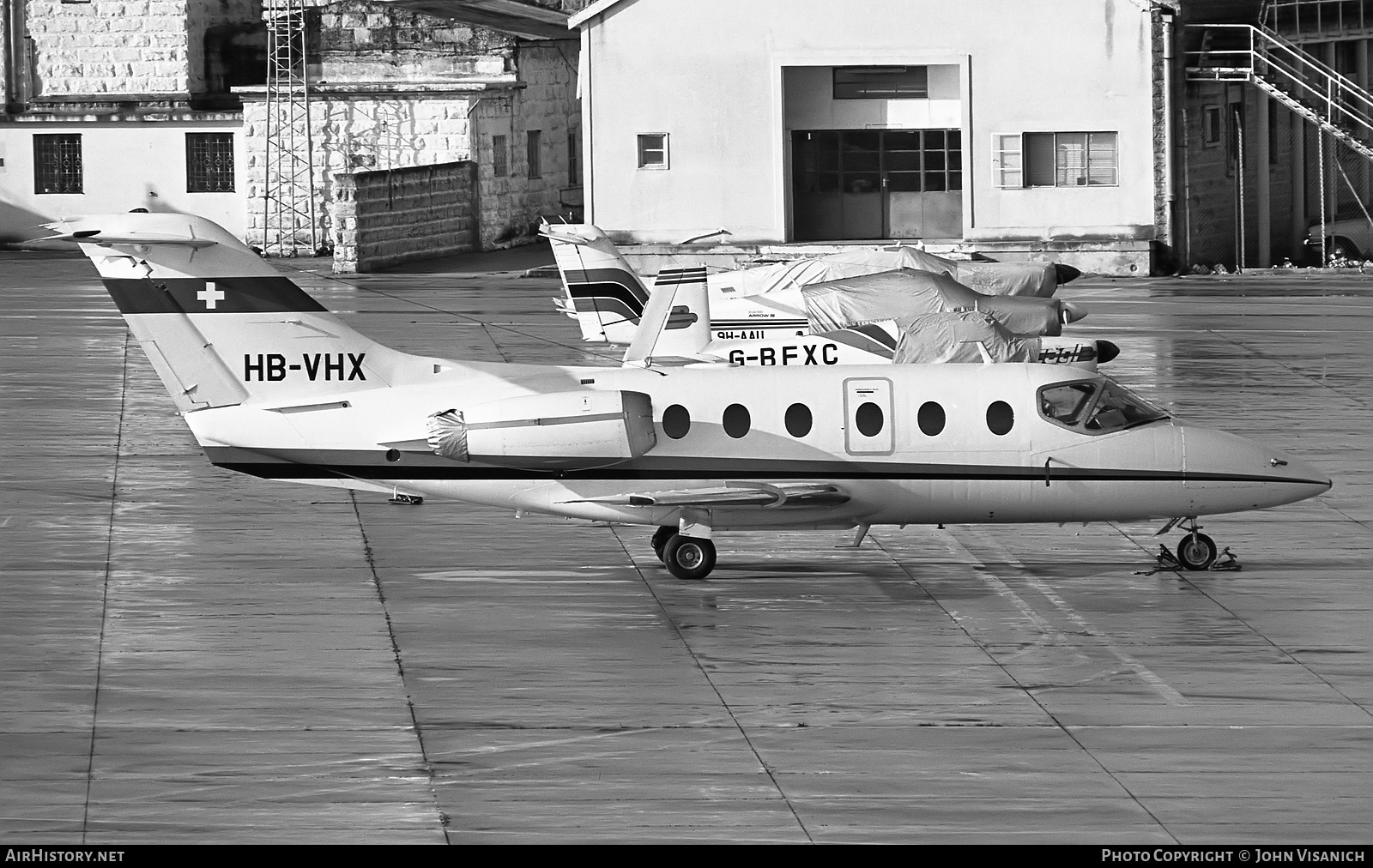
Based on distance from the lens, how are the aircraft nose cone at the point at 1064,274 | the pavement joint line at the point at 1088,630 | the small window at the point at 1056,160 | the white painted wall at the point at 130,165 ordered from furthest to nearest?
the white painted wall at the point at 130,165 < the small window at the point at 1056,160 < the aircraft nose cone at the point at 1064,274 < the pavement joint line at the point at 1088,630

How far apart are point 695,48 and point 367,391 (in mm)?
34756

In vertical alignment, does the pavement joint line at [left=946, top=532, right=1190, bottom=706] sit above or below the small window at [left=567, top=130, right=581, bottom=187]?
below

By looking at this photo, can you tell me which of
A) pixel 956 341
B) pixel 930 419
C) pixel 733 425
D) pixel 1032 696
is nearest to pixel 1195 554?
pixel 930 419

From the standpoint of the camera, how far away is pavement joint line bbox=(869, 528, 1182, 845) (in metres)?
14.4

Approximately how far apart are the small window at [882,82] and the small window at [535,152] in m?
10.8

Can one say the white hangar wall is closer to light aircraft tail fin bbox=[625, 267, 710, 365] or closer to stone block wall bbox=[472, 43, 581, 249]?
stone block wall bbox=[472, 43, 581, 249]

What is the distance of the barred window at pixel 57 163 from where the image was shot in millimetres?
63312

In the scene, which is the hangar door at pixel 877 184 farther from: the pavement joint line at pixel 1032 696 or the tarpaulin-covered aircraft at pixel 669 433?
the tarpaulin-covered aircraft at pixel 669 433

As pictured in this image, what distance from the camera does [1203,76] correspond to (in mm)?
54156

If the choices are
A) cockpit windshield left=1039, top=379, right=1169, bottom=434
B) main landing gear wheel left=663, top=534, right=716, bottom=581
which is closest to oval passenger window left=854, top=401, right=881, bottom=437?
cockpit windshield left=1039, top=379, right=1169, bottom=434

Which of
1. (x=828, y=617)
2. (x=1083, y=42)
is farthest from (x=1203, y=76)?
(x=828, y=617)

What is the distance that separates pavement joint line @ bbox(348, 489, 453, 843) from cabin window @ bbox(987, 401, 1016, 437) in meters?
6.38

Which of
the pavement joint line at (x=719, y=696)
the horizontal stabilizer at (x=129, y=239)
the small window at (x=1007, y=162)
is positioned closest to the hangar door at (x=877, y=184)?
the small window at (x=1007, y=162)
